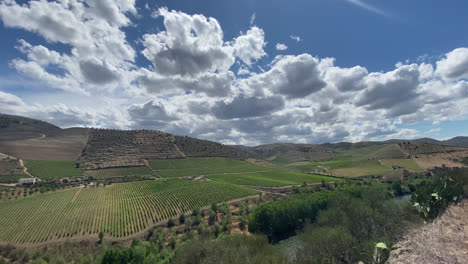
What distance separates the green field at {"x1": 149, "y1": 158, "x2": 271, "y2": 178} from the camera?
523ft

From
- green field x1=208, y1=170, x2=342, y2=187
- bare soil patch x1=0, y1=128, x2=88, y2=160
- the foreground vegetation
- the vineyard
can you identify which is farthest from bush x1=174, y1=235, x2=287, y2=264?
bare soil patch x1=0, y1=128, x2=88, y2=160

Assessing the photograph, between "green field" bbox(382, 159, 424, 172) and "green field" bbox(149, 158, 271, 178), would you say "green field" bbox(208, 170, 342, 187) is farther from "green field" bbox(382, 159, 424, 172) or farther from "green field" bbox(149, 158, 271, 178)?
"green field" bbox(382, 159, 424, 172)

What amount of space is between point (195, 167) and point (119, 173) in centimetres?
5199

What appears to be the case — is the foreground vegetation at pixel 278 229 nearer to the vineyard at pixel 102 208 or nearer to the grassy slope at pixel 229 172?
the vineyard at pixel 102 208

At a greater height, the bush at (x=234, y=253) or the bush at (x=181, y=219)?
the bush at (x=234, y=253)

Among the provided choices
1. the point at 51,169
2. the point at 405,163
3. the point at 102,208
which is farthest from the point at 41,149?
the point at 405,163

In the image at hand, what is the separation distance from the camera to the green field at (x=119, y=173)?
141 m

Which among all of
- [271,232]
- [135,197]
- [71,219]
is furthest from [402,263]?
[135,197]

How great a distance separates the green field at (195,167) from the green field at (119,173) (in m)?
7.86

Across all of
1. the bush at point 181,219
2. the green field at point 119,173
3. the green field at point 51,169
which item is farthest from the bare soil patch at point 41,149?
the bush at point 181,219

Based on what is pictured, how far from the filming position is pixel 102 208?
84.3m

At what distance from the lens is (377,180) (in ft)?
441

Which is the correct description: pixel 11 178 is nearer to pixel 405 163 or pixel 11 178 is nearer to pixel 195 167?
pixel 195 167

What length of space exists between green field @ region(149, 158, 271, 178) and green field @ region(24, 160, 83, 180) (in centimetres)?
4954
